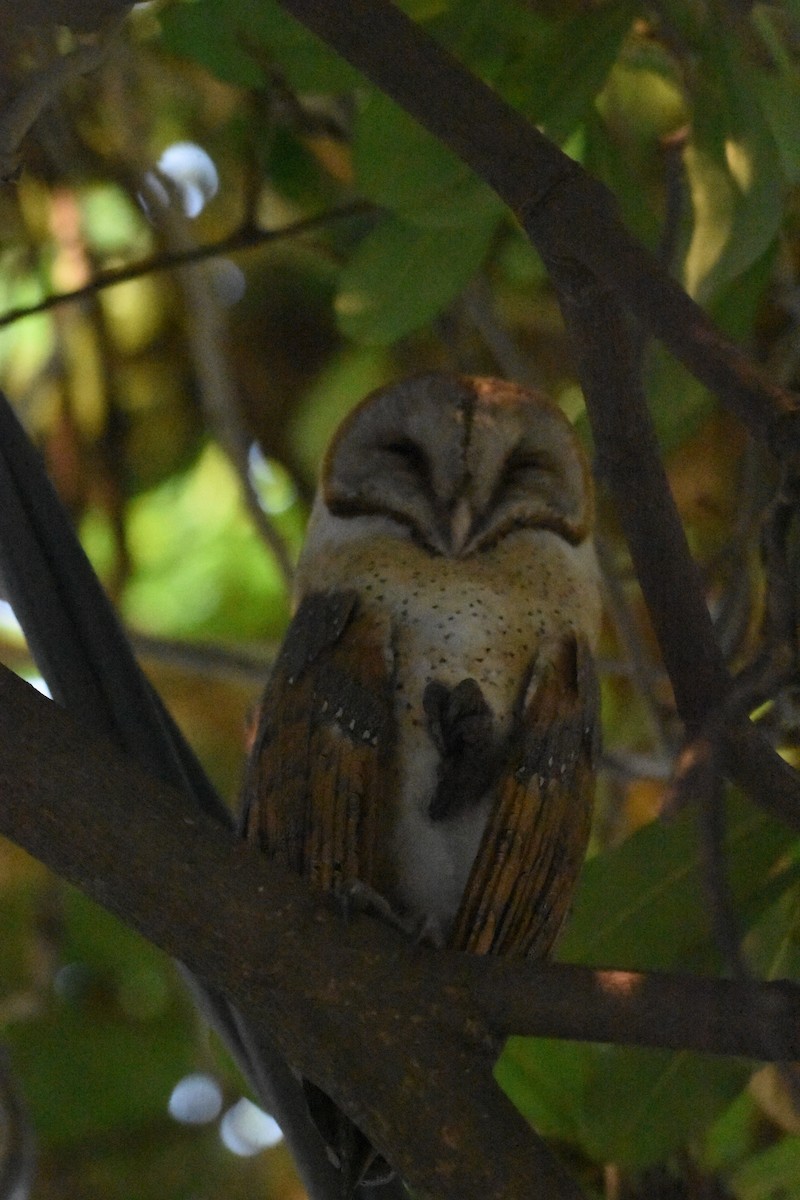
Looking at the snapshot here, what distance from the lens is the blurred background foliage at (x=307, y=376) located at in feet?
5.29

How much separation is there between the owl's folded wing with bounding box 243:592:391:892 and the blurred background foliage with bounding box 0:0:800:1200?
0.34 metres

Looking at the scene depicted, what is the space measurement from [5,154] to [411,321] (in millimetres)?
525

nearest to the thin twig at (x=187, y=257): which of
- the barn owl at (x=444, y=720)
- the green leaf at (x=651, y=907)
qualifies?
the barn owl at (x=444, y=720)

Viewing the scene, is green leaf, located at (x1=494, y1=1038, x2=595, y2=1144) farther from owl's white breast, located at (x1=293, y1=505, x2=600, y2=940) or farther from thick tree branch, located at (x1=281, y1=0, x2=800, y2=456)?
thick tree branch, located at (x1=281, y1=0, x2=800, y2=456)

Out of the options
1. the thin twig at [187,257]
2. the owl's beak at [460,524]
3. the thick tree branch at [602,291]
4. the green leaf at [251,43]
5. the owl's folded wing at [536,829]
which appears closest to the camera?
the thick tree branch at [602,291]

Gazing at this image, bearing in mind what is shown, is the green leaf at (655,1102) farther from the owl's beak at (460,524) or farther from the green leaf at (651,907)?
the owl's beak at (460,524)

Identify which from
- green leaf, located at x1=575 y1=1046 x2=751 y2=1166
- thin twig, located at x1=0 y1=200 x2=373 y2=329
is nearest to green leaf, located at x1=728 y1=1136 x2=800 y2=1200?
green leaf, located at x1=575 y1=1046 x2=751 y2=1166

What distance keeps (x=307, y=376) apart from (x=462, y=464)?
4.50 ft

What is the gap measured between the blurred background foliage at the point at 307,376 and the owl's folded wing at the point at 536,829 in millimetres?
182

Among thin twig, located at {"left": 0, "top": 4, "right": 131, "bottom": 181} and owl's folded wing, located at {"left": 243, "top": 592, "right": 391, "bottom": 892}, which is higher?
thin twig, located at {"left": 0, "top": 4, "right": 131, "bottom": 181}

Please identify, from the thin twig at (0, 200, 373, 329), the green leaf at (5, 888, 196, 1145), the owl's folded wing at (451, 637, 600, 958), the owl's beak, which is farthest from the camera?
the green leaf at (5, 888, 196, 1145)

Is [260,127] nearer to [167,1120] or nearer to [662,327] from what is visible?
[662,327]

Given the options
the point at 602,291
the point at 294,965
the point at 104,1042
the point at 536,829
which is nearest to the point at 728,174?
the point at 602,291

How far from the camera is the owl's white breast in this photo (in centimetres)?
146
